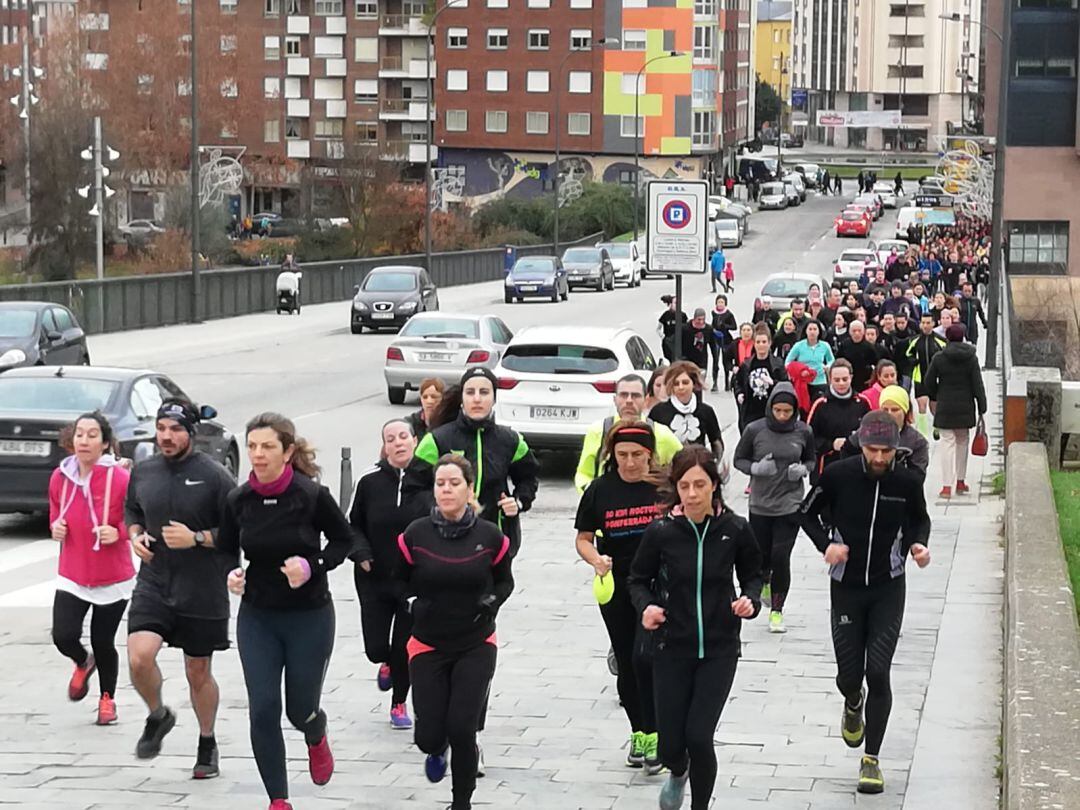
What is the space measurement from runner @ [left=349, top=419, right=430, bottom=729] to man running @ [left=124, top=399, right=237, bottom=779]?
841 millimetres

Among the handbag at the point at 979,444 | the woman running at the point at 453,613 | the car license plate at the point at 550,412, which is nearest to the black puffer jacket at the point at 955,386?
the handbag at the point at 979,444

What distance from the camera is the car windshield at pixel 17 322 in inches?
1027

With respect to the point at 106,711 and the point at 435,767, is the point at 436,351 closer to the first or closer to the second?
the point at 106,711

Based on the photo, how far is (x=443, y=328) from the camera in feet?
97.6

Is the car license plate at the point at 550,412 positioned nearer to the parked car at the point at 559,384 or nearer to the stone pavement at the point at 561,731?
the parked car at the point at 559,384

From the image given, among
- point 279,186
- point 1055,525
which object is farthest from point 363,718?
point 279,186

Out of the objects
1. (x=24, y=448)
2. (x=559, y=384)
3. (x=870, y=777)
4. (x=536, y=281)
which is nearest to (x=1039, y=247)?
(x=536, y=281)

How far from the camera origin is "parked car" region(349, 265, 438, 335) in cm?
4503

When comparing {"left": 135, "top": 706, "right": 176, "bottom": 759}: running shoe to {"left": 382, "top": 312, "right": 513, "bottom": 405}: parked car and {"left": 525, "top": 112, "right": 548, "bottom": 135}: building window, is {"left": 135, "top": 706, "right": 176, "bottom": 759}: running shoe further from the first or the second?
{"left": 525, "top": 112, "right": 548, "bottom": 135}: building window

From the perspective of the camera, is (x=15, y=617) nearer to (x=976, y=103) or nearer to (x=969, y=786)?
(x=969, y=786)

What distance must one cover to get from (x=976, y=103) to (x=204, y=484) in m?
184

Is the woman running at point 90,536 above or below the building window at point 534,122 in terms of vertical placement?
below

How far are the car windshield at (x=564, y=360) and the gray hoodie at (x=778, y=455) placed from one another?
856 cm

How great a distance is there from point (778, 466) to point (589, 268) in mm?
54239
